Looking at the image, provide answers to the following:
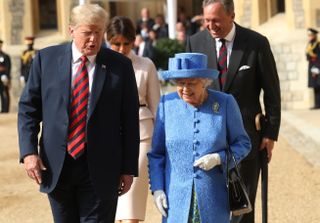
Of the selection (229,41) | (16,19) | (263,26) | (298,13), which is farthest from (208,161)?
(16,19)

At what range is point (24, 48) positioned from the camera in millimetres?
22344

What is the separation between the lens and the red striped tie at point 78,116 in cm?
446

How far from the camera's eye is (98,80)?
178 inches

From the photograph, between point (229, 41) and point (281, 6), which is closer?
point (229, 41)

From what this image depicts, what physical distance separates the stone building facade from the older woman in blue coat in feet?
47.0

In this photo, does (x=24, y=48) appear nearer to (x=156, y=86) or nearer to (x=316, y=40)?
(x=316, y=40)

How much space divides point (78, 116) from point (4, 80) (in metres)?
16.5

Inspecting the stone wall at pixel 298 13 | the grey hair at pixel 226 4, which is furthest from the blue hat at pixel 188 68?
the stone wall at pixel 298 13

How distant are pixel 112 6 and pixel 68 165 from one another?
23.1 m

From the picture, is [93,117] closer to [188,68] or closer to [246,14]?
[188,68]

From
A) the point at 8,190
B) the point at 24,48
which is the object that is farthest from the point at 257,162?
the point at 24,48

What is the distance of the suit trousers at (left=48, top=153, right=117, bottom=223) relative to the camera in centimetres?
446

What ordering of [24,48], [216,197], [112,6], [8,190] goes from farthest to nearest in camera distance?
[112,6] < [24,48] < [8,190] < [216,197]

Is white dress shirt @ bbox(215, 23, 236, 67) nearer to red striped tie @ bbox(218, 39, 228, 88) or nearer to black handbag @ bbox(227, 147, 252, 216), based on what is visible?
red striped tie @ bbox(218, 39, 228, 88)
